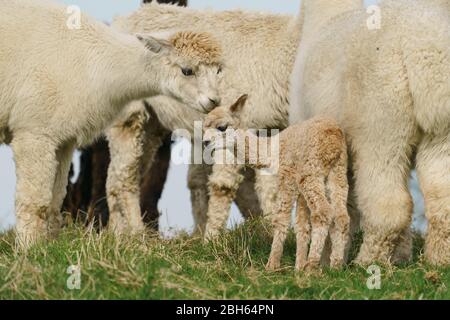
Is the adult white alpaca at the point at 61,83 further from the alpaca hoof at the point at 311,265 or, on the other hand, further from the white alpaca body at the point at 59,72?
the alpaca hoof at the point at 311,265

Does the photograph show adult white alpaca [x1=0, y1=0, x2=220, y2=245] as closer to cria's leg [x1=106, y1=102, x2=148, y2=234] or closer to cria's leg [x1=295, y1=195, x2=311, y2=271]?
cria's leg [x1=295, y1=195, x2=311, y2=271]

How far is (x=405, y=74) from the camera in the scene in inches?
324

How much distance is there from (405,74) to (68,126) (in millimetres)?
2770

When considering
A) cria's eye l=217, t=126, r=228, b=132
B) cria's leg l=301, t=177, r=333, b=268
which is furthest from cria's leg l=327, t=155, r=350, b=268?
cria's eye l=217, t=126, r=228, b=132

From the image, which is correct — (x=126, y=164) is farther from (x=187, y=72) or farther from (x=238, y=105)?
(x=238, y=105)

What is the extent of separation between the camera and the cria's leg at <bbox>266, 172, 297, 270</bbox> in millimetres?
8312

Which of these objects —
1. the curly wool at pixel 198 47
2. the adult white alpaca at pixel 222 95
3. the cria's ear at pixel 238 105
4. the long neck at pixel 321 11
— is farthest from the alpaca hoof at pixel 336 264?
the long neck at pixel 321 11

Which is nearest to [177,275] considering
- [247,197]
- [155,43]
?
[155,43]

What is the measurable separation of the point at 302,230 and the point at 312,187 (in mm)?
400

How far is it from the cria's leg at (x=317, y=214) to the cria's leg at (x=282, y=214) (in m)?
0.17

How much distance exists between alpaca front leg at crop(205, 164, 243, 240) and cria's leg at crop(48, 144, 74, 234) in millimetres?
1599

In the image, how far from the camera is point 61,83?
918cm
